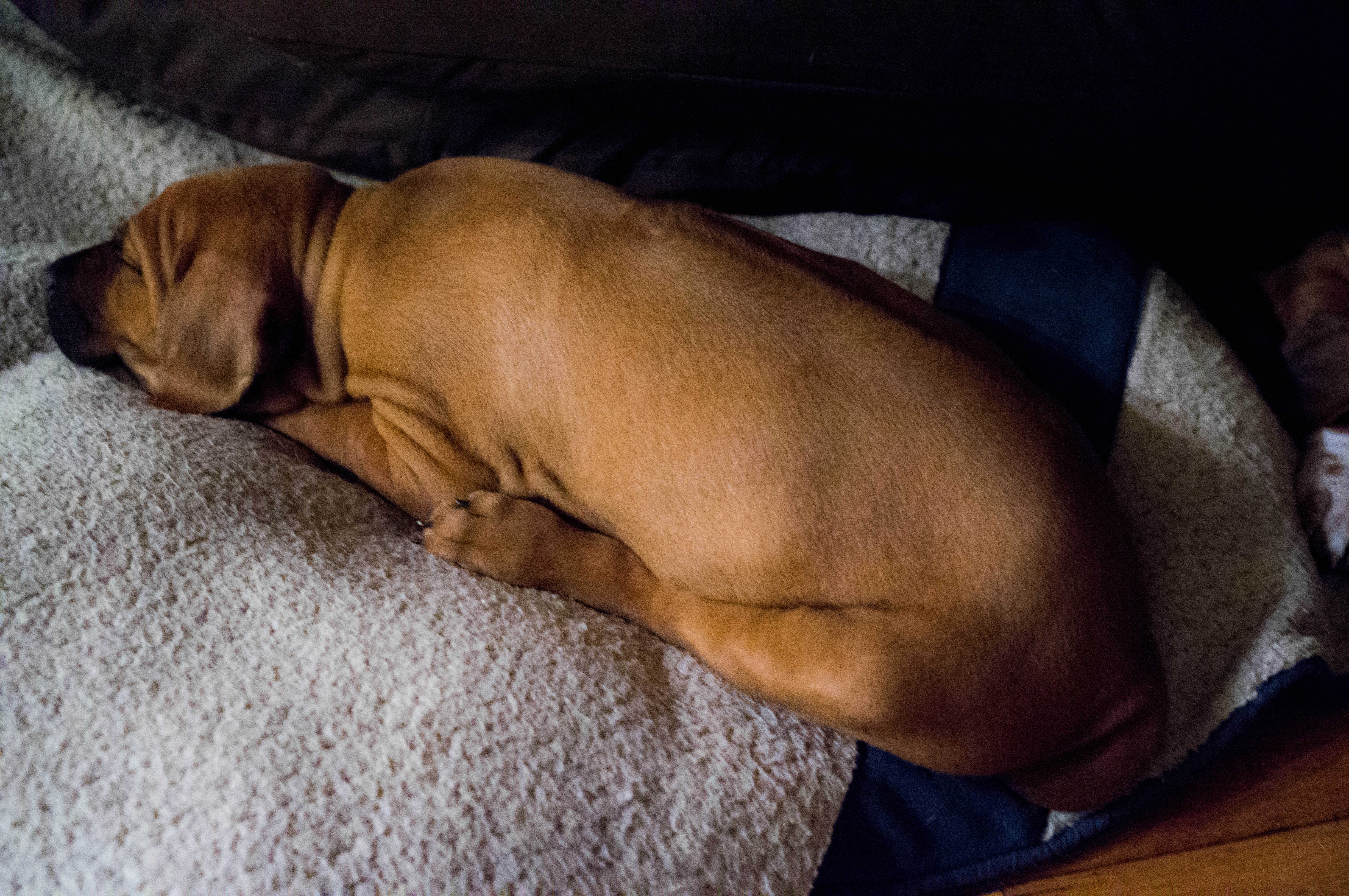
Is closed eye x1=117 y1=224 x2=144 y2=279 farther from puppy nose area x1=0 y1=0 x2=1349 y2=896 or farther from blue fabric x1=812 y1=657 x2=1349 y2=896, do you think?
blue fabric x1=812 y1=657 x2=1349 y2=896

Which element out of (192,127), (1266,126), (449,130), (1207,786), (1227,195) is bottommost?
(1207,786)

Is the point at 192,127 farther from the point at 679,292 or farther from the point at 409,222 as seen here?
the point at 679,292

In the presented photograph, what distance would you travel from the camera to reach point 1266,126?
147 cm

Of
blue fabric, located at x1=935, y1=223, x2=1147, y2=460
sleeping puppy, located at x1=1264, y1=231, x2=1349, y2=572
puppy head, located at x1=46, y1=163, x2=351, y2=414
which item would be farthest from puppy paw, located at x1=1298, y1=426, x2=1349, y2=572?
puppy head, located at x1=46, y1=163, x2=351, y2=414

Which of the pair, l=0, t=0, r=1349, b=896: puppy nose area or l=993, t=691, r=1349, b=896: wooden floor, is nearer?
l=0, t=0, r=1349, b=896: puppy nose area

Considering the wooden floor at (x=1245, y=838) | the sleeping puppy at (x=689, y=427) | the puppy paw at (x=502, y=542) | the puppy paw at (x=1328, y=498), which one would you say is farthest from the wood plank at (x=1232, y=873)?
the puppy paw at (x=502, y=542)

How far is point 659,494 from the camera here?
1334 millimetres

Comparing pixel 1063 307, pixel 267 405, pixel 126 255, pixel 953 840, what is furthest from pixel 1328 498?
pixel 126 255

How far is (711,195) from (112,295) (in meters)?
1.14

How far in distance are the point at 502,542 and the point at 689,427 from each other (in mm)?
367

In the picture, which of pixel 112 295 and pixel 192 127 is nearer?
pixel 112 295

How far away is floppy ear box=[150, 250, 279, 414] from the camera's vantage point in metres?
1.52

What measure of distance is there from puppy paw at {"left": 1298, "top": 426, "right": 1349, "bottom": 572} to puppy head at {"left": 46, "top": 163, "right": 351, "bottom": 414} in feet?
5.99

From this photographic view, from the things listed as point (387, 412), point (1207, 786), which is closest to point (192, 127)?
point (387, 412)
